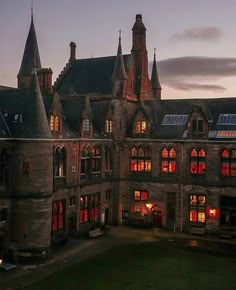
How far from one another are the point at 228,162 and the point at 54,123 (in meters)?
19.0

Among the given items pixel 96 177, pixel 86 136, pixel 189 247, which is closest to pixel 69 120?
pixel 86 136

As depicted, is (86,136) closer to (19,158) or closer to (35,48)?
(19,158)

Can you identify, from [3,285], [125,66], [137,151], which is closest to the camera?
[3,285]

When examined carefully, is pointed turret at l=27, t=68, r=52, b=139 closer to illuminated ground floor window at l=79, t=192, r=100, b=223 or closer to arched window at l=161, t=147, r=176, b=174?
illuminated ground floor window at l=79, t=192, r=100, b=223

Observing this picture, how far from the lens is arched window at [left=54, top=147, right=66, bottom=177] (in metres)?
39.1

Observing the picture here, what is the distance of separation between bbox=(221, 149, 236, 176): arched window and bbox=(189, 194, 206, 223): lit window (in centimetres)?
372

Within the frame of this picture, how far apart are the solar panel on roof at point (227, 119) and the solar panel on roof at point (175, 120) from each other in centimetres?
405

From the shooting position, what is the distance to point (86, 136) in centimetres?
4378

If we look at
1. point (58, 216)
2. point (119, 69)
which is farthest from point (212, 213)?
point (119, 69)

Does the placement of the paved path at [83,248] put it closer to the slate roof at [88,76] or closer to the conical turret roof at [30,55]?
the slate roof at [88,76]

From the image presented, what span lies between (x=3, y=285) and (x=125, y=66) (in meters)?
32.7

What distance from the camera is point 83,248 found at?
124 ft

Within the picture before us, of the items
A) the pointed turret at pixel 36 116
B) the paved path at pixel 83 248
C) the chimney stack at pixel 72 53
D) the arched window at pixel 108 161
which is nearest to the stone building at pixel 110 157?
the pointed turret at pixel 36 116

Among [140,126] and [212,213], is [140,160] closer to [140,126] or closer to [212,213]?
[140,126]
